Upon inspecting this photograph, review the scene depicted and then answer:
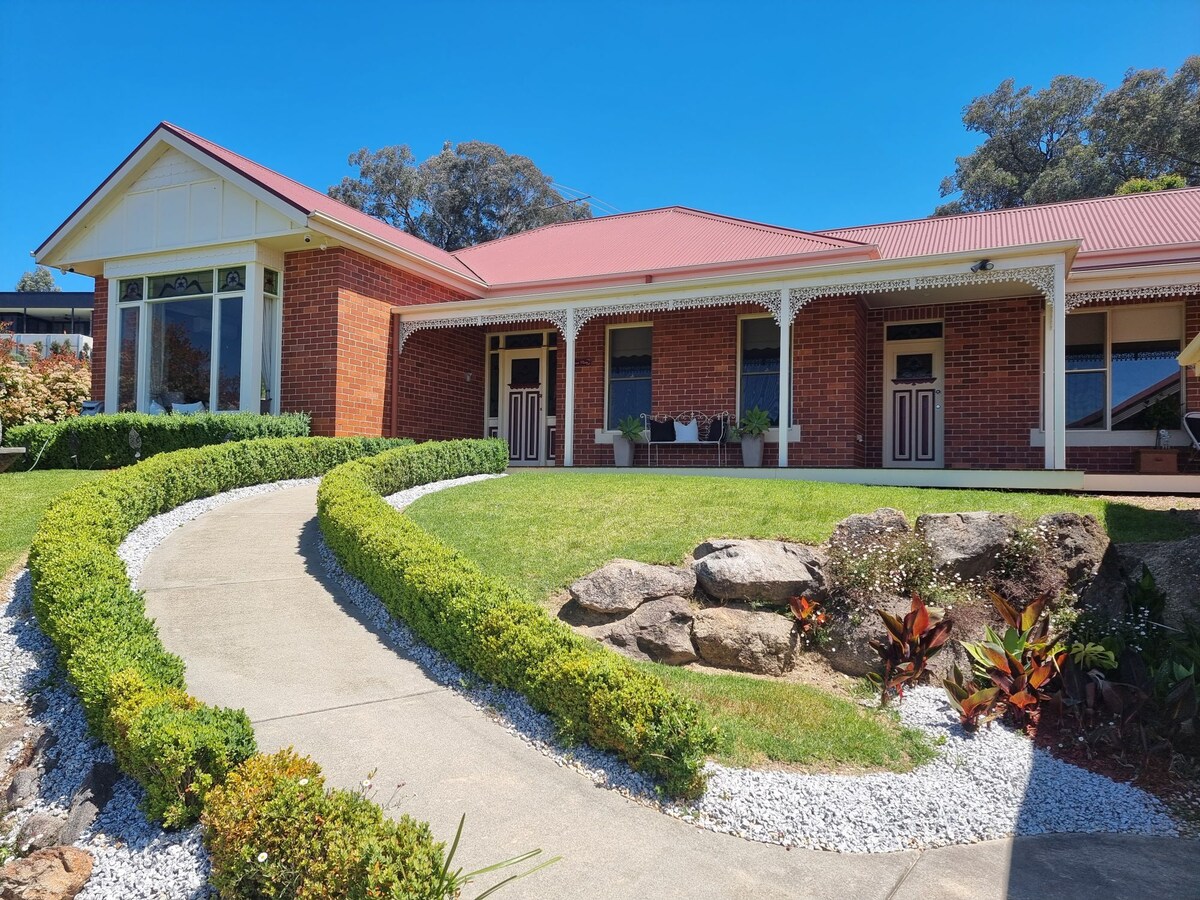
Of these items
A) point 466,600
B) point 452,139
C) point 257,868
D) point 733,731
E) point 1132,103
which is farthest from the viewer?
point 452,139

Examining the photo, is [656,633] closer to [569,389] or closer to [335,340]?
[569,389]

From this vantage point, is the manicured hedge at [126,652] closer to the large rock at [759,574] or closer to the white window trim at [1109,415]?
the large rock at [759,574]

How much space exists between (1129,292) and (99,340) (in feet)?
57.7

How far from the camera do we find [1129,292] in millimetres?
12070

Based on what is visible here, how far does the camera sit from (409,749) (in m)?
4.32

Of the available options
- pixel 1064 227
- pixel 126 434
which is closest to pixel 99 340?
pixel 126 434

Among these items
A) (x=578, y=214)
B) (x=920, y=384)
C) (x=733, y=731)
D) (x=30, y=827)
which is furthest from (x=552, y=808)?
(x=578, y=214)

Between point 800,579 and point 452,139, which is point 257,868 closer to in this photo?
point 800,579

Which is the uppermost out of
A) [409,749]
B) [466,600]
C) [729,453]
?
[729,453]

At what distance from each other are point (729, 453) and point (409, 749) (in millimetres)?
→ 10514

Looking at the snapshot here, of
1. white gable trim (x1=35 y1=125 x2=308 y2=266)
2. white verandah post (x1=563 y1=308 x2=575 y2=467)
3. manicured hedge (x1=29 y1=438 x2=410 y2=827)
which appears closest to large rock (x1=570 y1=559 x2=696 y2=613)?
manicured hedge (x1=29 y1=438 x2=410 y2=827)

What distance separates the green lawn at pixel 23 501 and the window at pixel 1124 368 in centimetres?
1398

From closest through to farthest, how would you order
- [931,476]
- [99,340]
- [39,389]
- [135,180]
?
[931,476], [135,180], [99,340], [39,389]

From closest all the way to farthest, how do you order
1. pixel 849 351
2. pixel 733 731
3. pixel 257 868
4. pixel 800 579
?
pixel 257 868, pixel 733 731, pixel 800 579, pixel 849 351
